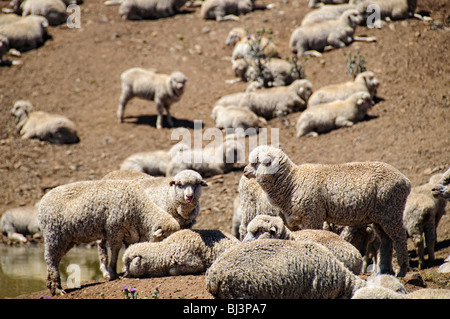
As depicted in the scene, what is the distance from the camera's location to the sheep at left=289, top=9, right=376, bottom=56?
2100 centimetres

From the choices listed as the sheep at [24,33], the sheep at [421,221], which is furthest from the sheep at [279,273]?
the sheep at [24,33]

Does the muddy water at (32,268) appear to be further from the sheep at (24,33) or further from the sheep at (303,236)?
the sheep at (24,33)

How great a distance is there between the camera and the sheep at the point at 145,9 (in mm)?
25297

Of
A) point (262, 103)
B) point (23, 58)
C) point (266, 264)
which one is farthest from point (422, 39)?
point (266, 264)

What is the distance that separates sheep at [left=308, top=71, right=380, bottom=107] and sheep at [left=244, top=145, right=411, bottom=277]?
8.90m

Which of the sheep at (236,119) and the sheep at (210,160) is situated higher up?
the sheep at (236,119)

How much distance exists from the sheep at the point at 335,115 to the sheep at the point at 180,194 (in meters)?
7.28

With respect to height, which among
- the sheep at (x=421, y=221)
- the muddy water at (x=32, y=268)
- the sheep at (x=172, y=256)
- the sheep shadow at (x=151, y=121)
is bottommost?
the muddy water at (x=32, y=268)

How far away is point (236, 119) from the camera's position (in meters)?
17.6

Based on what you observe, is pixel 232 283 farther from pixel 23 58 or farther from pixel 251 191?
pixel 23 58

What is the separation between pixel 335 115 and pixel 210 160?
372cm

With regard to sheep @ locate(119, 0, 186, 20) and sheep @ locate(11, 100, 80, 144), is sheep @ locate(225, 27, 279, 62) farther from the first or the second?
sheep @ locate(11, 100, 80, 144)

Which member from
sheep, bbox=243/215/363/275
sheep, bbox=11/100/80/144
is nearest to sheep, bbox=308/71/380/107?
sheep, bbox=11/100/80/144
